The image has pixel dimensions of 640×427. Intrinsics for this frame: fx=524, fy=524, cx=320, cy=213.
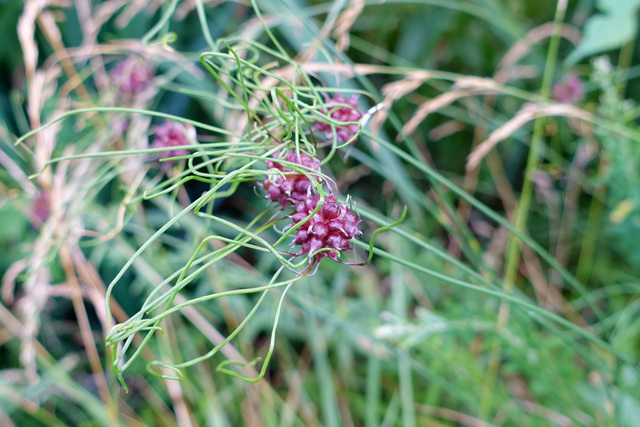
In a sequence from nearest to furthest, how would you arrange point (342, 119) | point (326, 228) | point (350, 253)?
1. point (326, 228)
2. point (342, 119)
3. point (350, 253)

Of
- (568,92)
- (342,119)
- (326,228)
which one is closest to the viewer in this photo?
(326,228)

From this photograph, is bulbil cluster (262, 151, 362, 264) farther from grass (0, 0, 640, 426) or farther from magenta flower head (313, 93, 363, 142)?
grass (0, 0, 640, 426)

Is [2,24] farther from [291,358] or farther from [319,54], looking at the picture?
[291,358]

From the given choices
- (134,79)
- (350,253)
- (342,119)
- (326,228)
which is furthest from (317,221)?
(134,79)

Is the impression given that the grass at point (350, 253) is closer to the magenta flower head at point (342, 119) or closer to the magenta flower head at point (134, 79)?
the magenta flower head at point (134, 79)

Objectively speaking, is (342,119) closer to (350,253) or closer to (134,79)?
(350,253)

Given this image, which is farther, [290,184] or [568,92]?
[568,92]
